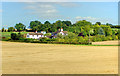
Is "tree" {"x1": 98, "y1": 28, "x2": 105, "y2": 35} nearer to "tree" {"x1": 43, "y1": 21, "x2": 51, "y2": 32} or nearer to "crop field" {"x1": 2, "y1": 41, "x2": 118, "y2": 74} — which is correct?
"tree" {"x1": 43, "y1": 21, "x2": 51, "y2": 32}

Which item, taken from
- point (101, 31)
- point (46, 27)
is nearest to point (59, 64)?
point (101, 31)

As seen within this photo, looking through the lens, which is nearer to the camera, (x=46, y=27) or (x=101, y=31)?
(x=101, y=31)

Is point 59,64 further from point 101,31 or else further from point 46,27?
point 46,27

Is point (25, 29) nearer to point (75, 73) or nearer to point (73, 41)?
point (73, 41)

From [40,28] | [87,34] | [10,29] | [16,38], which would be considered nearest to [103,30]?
[87,34]

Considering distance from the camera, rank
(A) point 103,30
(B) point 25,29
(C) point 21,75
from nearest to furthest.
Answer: (C) point 21,75, (A) point 103,30, (B) point 25,29

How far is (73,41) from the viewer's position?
168ft

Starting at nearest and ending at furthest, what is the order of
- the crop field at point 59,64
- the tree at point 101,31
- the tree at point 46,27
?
the crop field at point 59,64, the tree at point 101,31, the tree at point 46,27

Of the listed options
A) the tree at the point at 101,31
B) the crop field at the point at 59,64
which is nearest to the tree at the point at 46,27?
the tree at the point at 101,31

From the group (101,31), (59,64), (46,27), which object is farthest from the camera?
(46,27)

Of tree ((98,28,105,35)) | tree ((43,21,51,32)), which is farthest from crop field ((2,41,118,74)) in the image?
tree ((43,21,51,32))

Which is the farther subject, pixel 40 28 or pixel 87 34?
pixel 40 28

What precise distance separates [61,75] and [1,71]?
16.6 ft

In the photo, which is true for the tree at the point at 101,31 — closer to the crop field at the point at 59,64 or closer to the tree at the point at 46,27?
the tree at the point at 46,27
